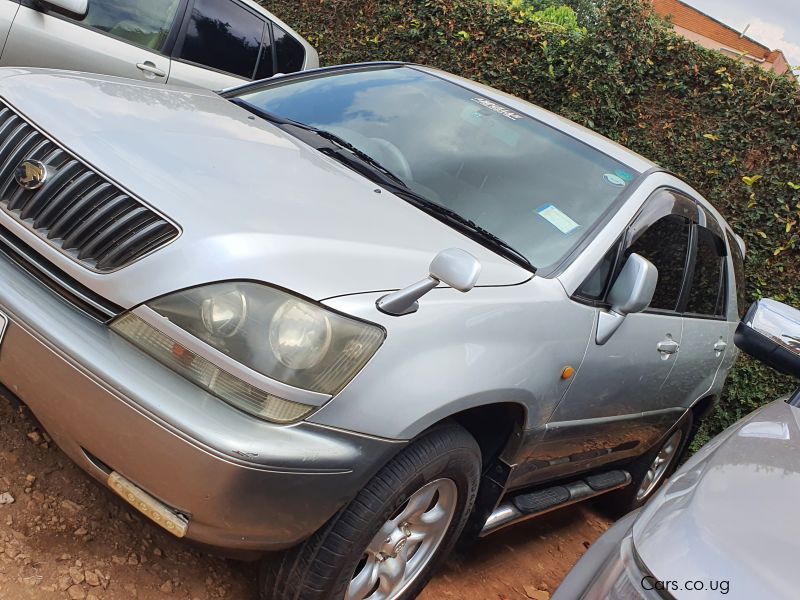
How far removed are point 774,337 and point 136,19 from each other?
465 centimetres

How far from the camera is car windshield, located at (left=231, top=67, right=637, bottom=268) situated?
2.94 m

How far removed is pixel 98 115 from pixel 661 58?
5.37 meters

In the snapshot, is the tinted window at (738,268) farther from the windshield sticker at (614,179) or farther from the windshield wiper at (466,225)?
the windshield wiper at (466,225)

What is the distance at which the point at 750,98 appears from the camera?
607cm

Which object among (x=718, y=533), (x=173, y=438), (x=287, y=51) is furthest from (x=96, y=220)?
(x=287, y=51)

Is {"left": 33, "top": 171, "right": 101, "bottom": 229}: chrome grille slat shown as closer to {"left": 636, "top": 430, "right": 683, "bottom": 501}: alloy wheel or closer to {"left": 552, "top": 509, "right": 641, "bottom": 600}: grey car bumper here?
{"left": 552, "top": 509, "right": 641, "bottom": 600}: grey car bumper

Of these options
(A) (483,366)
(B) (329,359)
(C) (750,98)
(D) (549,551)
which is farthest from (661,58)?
(B) (329,359)

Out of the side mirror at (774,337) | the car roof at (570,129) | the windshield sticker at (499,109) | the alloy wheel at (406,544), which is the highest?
the car roof at (570,129)

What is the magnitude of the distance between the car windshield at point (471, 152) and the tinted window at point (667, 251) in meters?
0.25

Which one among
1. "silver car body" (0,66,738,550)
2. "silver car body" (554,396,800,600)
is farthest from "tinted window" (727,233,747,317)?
"silver car body" (554,396,800,600)

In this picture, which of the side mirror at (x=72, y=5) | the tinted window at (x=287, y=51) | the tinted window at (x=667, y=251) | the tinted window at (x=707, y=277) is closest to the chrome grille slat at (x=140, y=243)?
the tinted window at (x=667, y=251)

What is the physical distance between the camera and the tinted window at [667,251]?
3.25 metres

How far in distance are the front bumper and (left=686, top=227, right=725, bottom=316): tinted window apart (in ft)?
7.40

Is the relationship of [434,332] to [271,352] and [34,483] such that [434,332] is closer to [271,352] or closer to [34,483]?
[271,352]
